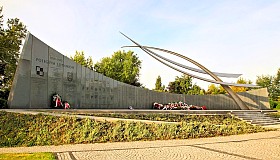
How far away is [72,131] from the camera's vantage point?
8500 millimetres

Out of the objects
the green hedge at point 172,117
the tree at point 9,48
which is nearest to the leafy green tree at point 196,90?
the green hedge at point 172,117

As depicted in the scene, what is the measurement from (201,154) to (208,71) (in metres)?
17.0

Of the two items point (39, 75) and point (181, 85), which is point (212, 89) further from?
point (39, 75)

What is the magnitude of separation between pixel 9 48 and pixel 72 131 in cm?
1473

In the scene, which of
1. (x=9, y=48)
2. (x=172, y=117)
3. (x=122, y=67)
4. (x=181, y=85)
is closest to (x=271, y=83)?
→ (x=181, y=85)

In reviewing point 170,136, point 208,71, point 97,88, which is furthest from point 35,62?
point 208,71

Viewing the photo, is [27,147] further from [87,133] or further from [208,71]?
[208,71]

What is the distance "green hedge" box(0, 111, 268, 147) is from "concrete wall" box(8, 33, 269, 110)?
10.7ft

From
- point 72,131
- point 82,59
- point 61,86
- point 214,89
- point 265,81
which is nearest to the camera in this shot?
point 72,131

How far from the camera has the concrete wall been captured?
12039 millimetres

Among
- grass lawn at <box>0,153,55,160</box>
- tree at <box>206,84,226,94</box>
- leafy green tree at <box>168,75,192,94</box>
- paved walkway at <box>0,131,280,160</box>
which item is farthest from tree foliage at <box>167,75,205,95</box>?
grass lawn at <box>0,153,55,160</box>

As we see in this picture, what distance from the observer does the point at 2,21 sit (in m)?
20.7

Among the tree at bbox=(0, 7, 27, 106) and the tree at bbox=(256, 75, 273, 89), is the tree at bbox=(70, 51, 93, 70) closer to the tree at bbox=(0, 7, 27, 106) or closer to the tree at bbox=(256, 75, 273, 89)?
the tree at bbox=(0, 7, 27, 106)

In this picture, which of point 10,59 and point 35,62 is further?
point 10,59
